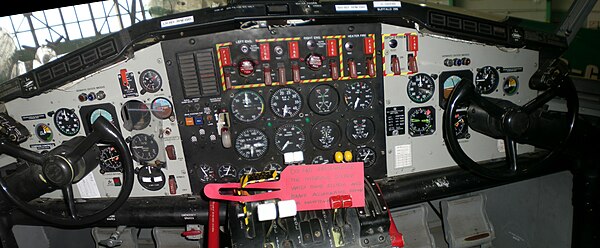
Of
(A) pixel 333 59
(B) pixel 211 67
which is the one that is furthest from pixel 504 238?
(B) pixel 211 67

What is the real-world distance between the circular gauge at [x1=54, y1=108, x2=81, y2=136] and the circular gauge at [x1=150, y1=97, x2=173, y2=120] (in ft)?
1.77

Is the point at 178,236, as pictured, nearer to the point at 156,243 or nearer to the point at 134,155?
the point at 156,243

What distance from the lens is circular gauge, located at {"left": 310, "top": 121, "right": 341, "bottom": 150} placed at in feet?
9.07

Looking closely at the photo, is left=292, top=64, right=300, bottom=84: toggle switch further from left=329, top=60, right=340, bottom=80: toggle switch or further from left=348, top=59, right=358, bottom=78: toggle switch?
left=348, top=59, right=358, bottom=78: toggle switch

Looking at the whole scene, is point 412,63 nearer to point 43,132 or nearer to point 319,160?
point 319,160

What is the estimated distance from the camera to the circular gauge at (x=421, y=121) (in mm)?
2842

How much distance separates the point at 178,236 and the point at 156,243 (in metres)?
0.18

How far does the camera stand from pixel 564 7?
5.65m

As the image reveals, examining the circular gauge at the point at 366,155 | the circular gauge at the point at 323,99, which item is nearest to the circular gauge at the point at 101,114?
the circular gauge at the point at 323,99

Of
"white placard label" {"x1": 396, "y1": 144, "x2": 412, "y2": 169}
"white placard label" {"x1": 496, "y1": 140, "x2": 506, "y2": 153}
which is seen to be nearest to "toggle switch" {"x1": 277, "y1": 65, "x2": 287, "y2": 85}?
"white placard label" {"x1": 396, "y1": 144, "x2": 412, "y2": 169}

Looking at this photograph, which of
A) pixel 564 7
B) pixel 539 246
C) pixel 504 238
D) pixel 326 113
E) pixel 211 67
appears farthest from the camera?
pixel 564 7

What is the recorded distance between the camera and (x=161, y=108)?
8.67 ft

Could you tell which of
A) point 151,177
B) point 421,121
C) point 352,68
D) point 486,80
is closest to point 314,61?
point 352,68

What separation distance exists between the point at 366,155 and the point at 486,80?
1.01 meters
